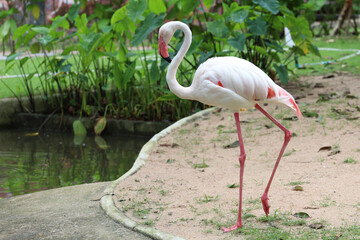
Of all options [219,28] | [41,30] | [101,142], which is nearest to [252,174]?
[219,28]

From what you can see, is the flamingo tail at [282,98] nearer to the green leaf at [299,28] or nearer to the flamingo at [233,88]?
the flamingo at [233,88]

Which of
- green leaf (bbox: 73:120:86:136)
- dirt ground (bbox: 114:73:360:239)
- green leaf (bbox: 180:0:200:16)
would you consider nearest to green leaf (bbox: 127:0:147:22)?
green leaf (bbox: 180:0:200:16)

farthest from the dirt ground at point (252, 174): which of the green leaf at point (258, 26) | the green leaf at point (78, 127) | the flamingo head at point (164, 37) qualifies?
the green leaf at point (78, 127)

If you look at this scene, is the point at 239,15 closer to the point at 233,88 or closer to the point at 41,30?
the point at 41,30

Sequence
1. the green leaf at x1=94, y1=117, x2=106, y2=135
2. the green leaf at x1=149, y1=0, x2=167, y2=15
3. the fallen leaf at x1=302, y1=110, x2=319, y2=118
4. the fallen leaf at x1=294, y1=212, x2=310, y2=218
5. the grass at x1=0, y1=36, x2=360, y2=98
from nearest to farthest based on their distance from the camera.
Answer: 1. the fallen leaf at x1=294, y1=212, x2=310, y2=218
2. the fallen leaf at x1=302, y1=110, x2=319, y2=118
3. the green leaf at x1=149, y1=0, x2=167, y2=15
4. the green leaf at x1=94, y1=117, x2=106, y2=135
5. the grass at x1=0, y1=36, x2=360, y2=98

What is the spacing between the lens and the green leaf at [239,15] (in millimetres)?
6043

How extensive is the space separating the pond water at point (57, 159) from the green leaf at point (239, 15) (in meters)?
1.97

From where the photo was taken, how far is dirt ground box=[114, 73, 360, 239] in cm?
354

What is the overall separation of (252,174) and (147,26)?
2.43 meters

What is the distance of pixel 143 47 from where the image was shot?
689cm

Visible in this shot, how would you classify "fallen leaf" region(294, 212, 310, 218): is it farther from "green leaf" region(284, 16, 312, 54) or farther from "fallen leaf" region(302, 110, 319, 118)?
"green leaf" region(284, 16, 312, 54)

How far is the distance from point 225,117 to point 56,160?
2.05 meters

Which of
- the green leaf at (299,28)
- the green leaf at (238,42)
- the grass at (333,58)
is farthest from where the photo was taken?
the grass at (333,58)

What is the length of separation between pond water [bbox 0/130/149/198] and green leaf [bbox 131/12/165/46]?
1.40 metres
